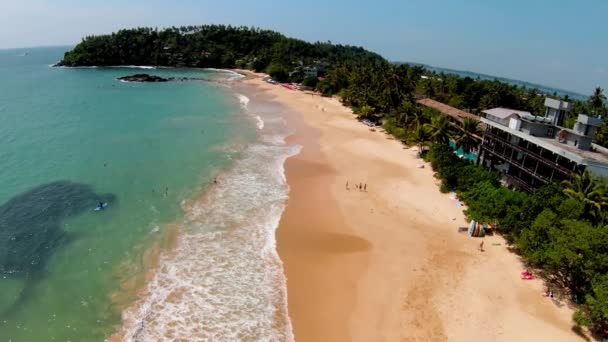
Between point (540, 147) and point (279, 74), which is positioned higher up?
point (279, 74)

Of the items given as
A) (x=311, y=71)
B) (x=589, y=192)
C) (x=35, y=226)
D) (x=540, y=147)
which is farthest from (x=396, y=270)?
(x=311, y=71)

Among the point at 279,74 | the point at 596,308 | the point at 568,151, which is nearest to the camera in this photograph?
the point at 596,308

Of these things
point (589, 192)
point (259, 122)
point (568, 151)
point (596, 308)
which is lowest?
point (596, 308)

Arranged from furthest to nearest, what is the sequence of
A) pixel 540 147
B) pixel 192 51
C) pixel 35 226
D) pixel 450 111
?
pixel 192 51, pixel 450 111, pixel 540 147, pixel 35 226

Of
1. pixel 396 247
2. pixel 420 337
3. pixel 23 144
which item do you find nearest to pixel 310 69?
pixel 23 144

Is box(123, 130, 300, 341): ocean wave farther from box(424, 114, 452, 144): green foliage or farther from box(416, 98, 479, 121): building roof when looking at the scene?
box(416, 98, 479, 121): building roof

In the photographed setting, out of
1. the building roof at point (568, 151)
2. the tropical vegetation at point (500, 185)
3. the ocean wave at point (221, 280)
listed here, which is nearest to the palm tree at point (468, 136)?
the tropical vegetation at point (500, 185)

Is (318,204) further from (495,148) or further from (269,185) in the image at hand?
(495,148)

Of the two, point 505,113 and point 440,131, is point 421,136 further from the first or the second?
point 505,113
